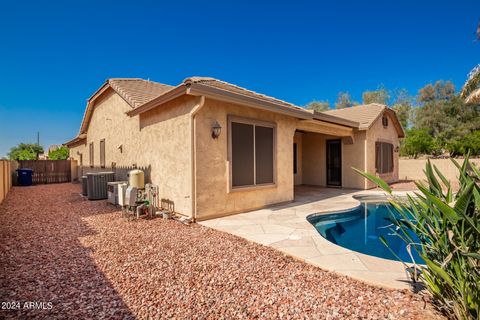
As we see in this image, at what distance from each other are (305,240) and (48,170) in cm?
2269

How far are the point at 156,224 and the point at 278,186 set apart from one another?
4.38m

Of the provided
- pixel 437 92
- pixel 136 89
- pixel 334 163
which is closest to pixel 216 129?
pixel 136 89

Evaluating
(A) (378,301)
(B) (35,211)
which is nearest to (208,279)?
(A) (378,301)

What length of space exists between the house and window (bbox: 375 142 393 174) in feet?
3.57

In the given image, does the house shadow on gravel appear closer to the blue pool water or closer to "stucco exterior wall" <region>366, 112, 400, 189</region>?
the blue pool water

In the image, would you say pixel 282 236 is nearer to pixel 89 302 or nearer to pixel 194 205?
pixel 194 205

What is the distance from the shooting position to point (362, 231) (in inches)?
281

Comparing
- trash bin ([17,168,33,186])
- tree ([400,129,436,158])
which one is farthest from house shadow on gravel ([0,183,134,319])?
tree ([400,129,436,158])

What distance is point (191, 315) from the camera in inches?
107

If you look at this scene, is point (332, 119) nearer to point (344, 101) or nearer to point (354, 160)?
point (354, 160)

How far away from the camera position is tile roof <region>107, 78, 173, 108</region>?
10081 millimetres

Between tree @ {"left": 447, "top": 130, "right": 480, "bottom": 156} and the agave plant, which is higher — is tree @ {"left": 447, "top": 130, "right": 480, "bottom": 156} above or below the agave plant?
above

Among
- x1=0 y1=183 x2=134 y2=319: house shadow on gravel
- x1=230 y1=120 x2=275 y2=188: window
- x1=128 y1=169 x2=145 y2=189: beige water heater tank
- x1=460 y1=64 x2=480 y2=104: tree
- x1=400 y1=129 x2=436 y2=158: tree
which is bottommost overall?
x1=0 y1=183 x2=134 y2=319: house shadow on gravel

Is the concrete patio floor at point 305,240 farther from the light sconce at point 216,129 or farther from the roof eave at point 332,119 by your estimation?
the roof eave at point 332,119
